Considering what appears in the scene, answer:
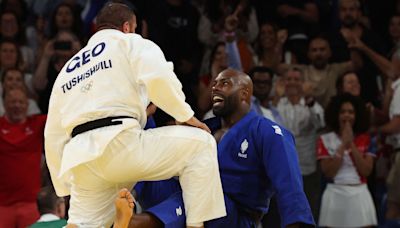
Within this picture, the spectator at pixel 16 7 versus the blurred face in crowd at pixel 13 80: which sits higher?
the spectator at pixel 16 7

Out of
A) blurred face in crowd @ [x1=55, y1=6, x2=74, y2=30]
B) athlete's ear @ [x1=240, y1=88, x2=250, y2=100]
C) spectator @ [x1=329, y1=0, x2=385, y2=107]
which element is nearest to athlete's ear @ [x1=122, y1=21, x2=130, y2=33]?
athlete's ear @ [x1=240, y1=88, x2=250, y2=100]

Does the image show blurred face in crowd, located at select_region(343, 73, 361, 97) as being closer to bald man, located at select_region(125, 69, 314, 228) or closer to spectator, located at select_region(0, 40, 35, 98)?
spectator, located at select_region(0, 40, 35, 98)

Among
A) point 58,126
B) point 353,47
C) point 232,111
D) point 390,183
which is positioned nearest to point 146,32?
point 353,47

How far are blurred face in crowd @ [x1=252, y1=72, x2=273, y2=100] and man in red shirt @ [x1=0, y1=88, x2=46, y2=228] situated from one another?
78.8 inches

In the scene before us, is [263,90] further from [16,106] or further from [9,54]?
[9,54]

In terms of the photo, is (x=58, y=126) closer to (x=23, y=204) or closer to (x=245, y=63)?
(x=23, y=204)

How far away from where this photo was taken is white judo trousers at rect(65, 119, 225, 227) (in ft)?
18.3

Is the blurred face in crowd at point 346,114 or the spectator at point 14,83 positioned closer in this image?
the blurred face in crowd at point 346,114

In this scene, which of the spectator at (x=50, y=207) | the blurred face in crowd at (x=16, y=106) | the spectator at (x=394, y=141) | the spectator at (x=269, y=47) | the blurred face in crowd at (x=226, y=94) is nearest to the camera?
the blurred face in crowd at (x=226, y=94)

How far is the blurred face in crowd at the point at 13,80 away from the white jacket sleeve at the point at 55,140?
3656 millimetres

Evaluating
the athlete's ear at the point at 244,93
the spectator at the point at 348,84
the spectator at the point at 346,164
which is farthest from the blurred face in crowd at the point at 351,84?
the athlete's ear at the point at 244,93

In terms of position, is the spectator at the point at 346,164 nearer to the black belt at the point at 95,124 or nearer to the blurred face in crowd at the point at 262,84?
the blurred face in crowd at the point at 262,84

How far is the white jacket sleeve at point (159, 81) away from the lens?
5.48 meters

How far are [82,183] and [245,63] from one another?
4.85 metres
